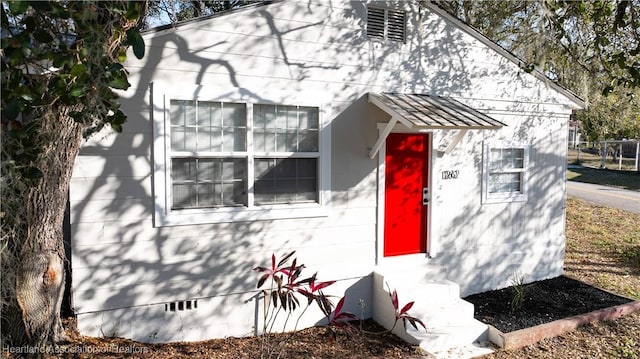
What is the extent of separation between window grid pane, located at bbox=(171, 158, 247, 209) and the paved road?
44.8ft

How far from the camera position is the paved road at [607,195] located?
1434cm

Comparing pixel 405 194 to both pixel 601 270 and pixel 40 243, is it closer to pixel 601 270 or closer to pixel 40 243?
pixel 40 243

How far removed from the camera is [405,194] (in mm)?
6188

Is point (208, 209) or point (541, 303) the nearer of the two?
point (208, 209)

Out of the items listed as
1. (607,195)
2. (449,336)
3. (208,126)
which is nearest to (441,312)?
(449,336)

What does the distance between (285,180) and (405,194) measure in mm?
1867

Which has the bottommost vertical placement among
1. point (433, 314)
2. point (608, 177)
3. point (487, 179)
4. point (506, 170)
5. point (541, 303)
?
point (541, 303)

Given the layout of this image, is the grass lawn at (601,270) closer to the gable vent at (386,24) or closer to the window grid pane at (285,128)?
the window grid pane at (285,128)

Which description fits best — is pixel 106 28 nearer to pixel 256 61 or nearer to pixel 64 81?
pixel 64 81

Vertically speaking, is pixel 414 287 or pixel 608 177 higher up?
pixel 608 177

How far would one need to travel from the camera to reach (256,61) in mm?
5121

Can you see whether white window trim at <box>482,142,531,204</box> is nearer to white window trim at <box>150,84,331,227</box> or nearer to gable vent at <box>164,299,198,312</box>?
white window trim at <box>150,84,331,227</box>

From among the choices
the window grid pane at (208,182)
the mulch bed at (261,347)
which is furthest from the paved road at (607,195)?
the window grid pane at (208,182)

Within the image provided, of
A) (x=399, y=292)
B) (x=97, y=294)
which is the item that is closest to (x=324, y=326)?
(x=399, y=292)
